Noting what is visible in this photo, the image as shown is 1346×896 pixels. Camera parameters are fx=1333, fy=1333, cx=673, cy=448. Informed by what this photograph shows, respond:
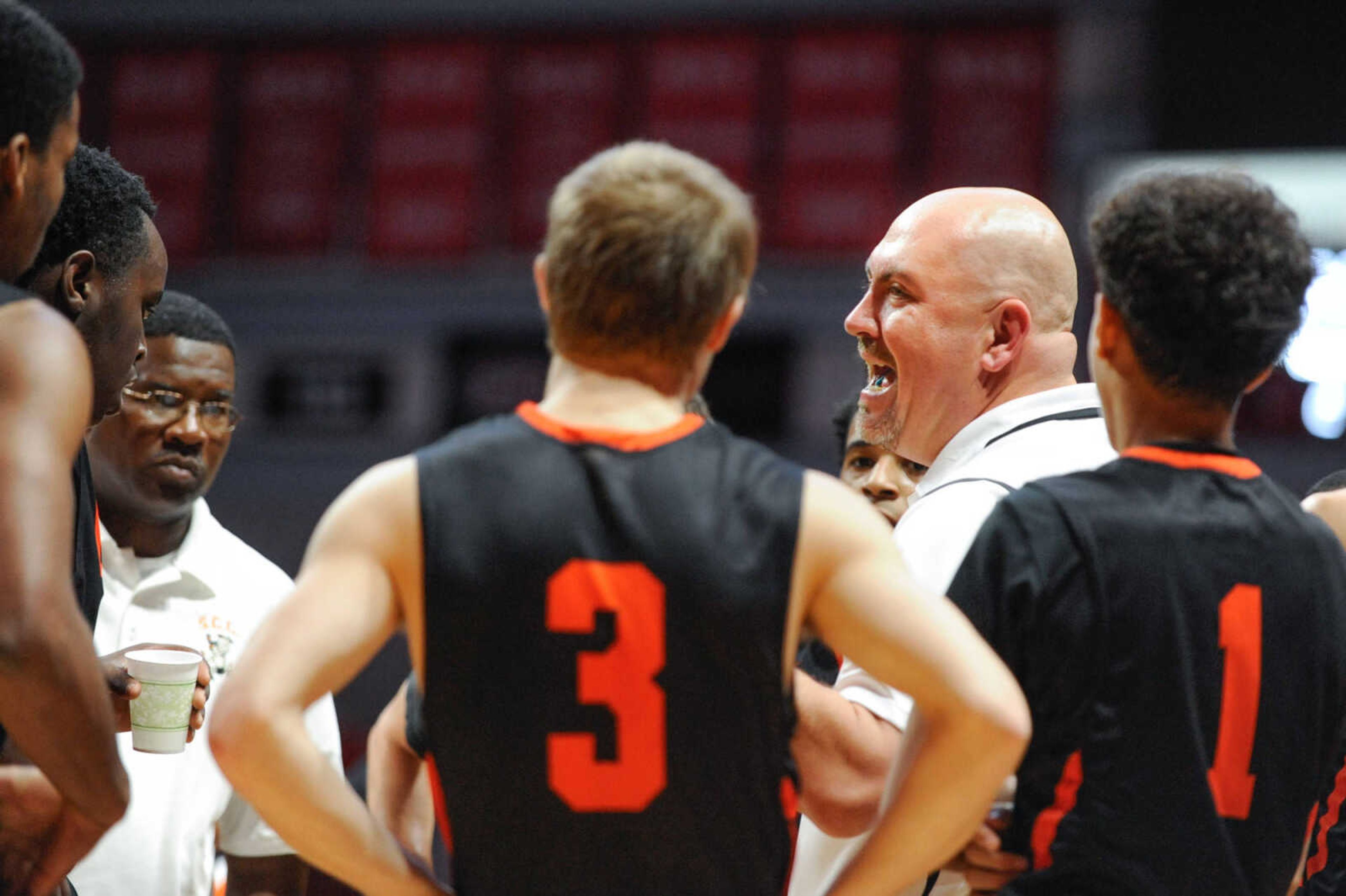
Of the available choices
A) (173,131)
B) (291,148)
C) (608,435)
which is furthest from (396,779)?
(173,131)

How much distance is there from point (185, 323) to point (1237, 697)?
Result: 2.41 metres

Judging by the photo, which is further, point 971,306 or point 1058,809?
point 971,306

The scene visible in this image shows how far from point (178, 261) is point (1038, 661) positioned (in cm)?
670

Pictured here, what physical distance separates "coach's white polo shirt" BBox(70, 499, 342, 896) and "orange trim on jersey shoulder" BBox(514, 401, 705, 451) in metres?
1.34

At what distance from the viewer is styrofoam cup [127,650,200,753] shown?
1933mm

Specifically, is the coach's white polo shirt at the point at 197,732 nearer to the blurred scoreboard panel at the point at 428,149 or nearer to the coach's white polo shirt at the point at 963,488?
the coach's white polo shirt at the point at 963,488

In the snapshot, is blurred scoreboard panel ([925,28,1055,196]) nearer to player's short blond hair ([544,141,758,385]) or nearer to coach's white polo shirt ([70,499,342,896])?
coach's white polo shirt ([70,499,342,896])

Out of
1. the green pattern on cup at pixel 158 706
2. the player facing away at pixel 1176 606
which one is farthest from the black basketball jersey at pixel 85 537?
the player facing away at pixel 1176 606

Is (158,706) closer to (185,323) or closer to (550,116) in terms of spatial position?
(185,323)

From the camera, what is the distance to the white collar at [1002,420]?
227cm

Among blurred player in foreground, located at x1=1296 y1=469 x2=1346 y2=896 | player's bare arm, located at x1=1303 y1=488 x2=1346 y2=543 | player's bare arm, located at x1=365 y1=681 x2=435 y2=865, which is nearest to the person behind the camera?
player's bare arm, located at x1=365 y1=681 x2=435 y2=865

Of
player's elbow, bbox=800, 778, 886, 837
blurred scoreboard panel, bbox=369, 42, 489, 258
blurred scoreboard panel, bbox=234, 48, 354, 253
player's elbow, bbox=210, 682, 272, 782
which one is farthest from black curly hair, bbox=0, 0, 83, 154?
blurred scoreboard panel, bbox=234, 48, 354, 253

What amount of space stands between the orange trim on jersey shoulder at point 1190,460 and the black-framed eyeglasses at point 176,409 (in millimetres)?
2114

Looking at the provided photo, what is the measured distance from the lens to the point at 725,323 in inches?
56.9
